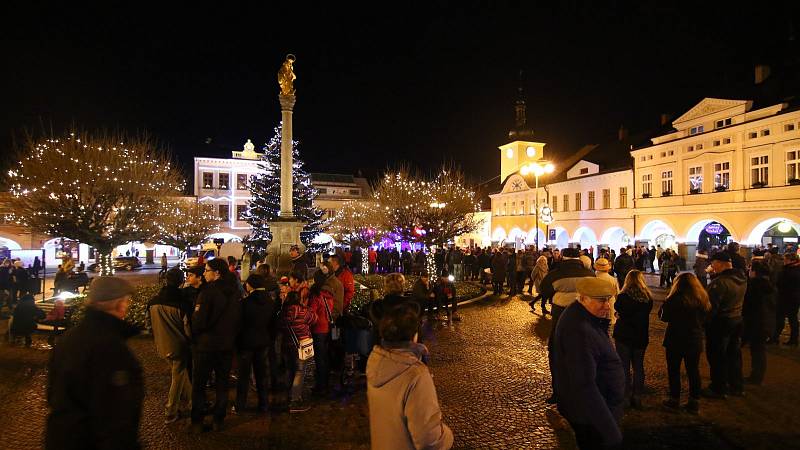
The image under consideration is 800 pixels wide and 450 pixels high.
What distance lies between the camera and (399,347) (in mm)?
2855

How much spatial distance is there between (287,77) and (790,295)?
19093mm

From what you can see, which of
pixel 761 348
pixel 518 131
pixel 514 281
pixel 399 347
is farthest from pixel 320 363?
pixel 518 131

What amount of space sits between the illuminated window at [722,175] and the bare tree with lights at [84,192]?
31164mm

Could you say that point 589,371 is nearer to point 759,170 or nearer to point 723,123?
point 759,170

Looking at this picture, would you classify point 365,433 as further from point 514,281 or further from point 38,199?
point 38,199

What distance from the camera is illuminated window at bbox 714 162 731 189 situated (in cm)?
3018

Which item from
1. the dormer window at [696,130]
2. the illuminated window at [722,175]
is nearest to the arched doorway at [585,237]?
the dormer window at [696,130]

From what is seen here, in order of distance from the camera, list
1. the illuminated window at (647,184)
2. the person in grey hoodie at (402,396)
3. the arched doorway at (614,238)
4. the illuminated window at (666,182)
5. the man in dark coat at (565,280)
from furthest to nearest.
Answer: the arched doorway at (614,238)
the illuminated window at (647,184)
the illuminated window at (666,182)
the man in dark coat at (565,280)
the person in grey hoodie at (402,396)

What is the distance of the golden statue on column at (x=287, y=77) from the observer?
846 inches

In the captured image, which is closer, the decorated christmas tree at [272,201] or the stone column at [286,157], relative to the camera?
the stone column at [286,157]

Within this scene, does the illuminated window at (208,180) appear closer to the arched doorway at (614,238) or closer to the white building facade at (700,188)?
the white building facade at (700,188)

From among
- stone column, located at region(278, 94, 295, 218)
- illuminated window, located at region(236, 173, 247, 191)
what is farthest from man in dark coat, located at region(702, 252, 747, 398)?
illuminated window, located at region(236, 173, 247, 191)

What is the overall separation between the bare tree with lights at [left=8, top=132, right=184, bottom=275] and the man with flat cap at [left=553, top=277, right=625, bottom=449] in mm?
17024

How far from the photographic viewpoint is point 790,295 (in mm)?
9953
